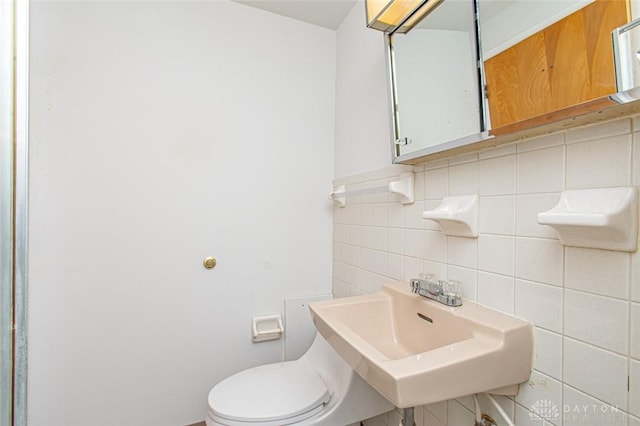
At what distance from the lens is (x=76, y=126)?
1303mm

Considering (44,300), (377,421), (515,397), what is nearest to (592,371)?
(515,397)

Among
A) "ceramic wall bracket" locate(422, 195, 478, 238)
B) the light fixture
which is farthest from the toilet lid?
the light fixture

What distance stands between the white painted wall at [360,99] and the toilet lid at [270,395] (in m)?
0.95

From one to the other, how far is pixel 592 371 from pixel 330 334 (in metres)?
0.58

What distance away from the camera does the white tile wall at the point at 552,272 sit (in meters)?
0.58

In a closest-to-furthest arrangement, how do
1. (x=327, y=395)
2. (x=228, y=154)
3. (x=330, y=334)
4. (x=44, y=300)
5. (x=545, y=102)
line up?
1. (x=545, y=102)
2. (x=330, y=334)
3. (x=327, y=395)
4. (x=44, y=300)
5. (x=228, y=154)

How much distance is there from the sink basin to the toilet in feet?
0.80

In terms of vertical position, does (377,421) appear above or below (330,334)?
below

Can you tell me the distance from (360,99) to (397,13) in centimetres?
45

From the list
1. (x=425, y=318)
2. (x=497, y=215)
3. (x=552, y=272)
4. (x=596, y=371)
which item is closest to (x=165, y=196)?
(x=425, y=318)

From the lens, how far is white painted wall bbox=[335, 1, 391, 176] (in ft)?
4.42

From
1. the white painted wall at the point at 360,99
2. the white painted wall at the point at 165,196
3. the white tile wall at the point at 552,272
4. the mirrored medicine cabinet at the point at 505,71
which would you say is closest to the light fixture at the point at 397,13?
the mirrored medicine cabinet at the point at 505,71

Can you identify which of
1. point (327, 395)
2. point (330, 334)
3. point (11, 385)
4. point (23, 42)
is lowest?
point (327, 395)

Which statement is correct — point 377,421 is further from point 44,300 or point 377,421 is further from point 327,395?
point 44,300
